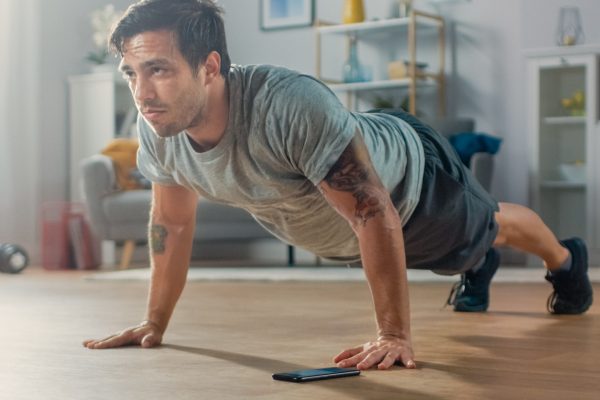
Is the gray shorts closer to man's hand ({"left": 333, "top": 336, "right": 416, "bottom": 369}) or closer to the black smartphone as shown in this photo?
man's hand ({"left": 333, "top": 336, "right": 416, "bottom": 369})

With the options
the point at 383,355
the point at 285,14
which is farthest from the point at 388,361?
the point at 285,14

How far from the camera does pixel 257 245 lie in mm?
6484

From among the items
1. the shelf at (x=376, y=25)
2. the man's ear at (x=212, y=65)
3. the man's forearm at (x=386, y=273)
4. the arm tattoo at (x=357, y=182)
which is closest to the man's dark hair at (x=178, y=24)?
the man's ear at (x=212, y=65)

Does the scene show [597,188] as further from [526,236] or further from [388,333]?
[388,333]

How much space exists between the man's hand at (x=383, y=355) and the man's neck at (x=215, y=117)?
0.46 m

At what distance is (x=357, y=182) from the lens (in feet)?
5.63

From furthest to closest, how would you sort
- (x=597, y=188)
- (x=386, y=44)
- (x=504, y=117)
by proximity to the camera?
(x=386, y=44) < (x=504, y=117) < (x=597, y=188)

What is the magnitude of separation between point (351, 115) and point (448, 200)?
40cm

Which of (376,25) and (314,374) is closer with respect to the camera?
(314,374)

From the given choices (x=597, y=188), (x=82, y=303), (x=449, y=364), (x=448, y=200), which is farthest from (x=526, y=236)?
(x=597, y=188)

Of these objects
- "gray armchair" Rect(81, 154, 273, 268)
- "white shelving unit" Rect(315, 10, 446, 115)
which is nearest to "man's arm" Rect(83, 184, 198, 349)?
"gray armchair" Rect(81, 154, 273, 268)

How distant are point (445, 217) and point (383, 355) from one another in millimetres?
498

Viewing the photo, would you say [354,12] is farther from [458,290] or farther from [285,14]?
[458,290]

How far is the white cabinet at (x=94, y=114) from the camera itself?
6.10 m
